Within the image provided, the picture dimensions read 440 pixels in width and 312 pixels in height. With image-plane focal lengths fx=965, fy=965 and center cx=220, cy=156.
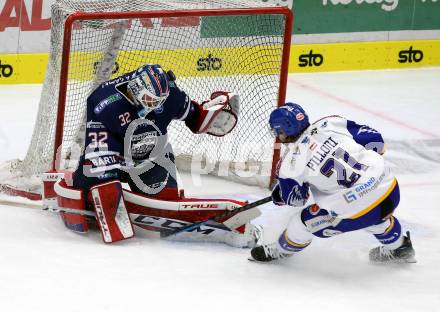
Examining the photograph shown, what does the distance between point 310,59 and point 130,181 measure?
3.14m

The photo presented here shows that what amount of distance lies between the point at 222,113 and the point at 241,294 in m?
1.28

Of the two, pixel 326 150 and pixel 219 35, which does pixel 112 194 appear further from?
pixel 219 35

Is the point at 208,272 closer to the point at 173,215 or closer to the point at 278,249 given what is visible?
the point at 278,249

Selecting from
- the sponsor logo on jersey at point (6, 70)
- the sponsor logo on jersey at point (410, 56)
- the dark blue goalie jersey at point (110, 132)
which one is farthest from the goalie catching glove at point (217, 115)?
the sponsor logo on jersey at point (410, 56)

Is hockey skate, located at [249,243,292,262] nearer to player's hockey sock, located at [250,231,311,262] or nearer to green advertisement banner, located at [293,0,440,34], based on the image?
player's hockey sock, located at [250,231,311,262]

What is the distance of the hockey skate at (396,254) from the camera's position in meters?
4.10

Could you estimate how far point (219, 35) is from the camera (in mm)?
5457

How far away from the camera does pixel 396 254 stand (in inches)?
162

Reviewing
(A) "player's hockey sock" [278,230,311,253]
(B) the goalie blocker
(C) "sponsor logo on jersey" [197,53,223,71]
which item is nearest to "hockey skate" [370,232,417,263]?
(A) "player's hockey sock" [278,230,311,253]

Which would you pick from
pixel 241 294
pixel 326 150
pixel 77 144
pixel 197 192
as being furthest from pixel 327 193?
pixel 77 144

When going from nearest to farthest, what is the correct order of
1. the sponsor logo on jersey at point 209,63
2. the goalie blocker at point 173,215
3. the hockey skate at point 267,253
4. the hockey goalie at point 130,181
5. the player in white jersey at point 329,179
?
the player in white jersey at point 329,179, the hockey skate at point 267,253, the hockey goalie at point 130,181, the goalie blocker at point 173,215, the sponsor logo on jersey at point 209,63

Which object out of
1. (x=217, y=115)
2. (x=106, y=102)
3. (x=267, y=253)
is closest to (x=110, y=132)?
(x=106, y=102)

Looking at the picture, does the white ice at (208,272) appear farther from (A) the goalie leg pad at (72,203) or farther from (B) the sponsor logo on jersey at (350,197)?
(B) the sponsor logo on jersey at (350,197)

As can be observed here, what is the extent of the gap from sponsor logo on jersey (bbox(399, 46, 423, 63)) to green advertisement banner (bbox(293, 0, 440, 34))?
0.61ft
